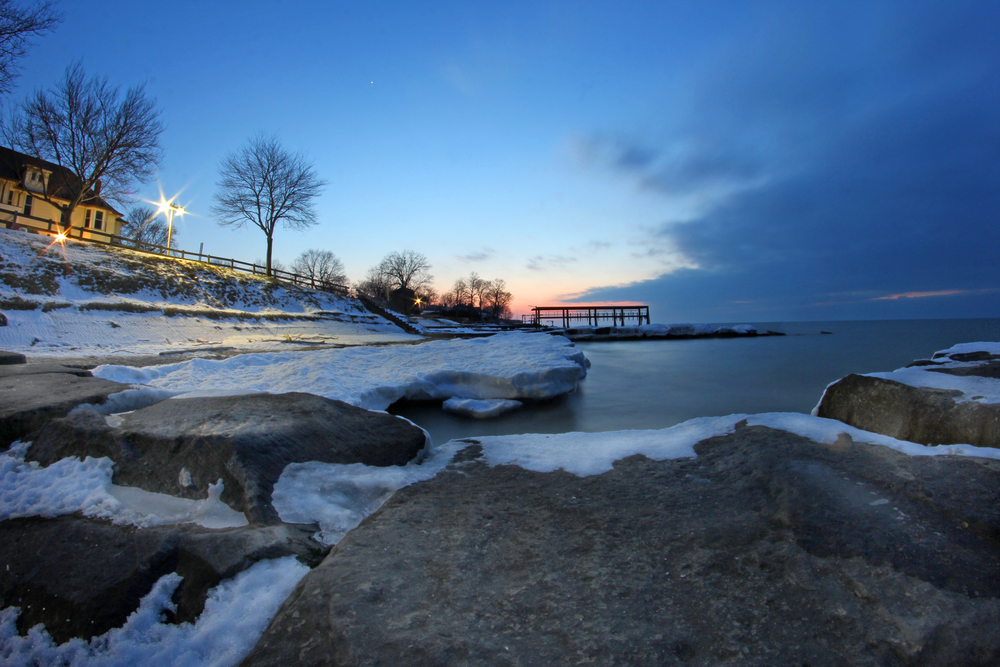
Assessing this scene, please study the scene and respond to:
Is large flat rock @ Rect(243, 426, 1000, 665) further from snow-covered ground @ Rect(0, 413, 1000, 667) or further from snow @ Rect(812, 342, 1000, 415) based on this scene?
snow @ Rect(812, 342, 1000, 415)

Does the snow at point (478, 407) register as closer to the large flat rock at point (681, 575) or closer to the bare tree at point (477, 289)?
the large flat rock at point (681, 575)

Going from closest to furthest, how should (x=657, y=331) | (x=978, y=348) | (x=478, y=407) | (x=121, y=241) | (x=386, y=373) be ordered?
1. (x=478, y=407)
2. (x=978, y=348)
3. (x=386, y=373)
4. (x=121, y=241)
5. (x=657, y=331)

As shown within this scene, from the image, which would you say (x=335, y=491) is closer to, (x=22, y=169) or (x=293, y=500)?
(x=293, y=500)

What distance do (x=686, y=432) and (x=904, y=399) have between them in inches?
68.3

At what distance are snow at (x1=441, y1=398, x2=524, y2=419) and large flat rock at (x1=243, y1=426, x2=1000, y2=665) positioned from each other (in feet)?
11.9

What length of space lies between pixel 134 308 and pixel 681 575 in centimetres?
1787

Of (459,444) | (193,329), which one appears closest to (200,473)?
(459,444)

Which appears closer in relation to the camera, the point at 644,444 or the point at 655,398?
the point at 644,444

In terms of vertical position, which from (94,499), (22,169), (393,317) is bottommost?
(94,499)

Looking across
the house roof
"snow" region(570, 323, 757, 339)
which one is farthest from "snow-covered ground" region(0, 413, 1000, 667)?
the house roof

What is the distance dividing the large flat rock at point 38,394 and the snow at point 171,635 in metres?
2.11

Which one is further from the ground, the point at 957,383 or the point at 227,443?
the point at 957,383

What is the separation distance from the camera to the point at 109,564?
172 cm

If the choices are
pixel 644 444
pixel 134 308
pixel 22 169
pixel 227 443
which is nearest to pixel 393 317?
pixel 134 308
